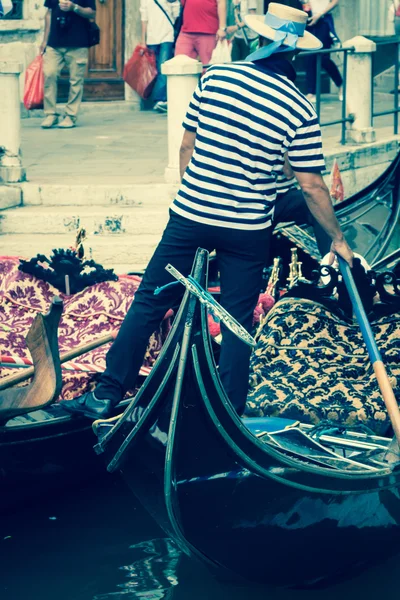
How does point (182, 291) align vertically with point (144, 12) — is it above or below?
below

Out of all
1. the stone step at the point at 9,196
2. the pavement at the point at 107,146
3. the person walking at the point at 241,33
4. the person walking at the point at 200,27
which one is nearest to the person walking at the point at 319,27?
the pavement at the point at 107,146

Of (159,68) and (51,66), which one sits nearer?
(51,66)

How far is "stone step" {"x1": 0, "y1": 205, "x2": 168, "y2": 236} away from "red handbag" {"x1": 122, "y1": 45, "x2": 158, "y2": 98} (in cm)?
314

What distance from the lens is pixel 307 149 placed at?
3.98 m

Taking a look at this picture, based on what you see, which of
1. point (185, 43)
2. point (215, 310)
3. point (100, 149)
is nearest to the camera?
point (215, 310)

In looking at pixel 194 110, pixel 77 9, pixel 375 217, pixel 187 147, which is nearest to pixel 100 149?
pixel 77 9

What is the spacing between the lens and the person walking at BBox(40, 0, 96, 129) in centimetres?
862

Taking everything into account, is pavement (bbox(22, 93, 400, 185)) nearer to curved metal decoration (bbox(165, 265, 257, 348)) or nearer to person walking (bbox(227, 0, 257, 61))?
person walking (bbox(227, 0, 257, 61))

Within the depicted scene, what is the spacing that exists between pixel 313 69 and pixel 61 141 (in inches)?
77.6

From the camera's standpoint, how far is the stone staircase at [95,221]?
22.1 ft

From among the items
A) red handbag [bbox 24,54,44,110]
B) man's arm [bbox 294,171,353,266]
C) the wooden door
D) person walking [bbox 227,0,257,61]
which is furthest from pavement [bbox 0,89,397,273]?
man's arm [bbox 294,171,353,266]

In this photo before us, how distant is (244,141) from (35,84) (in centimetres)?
469

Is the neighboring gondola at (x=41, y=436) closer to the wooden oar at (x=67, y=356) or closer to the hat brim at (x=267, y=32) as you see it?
the wooden oar at (x=67, y=356)

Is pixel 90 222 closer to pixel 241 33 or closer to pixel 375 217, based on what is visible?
pixel 375 217
